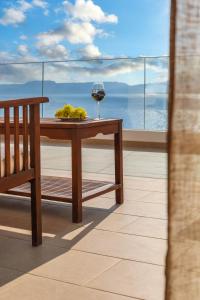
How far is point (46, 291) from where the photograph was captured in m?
1.64

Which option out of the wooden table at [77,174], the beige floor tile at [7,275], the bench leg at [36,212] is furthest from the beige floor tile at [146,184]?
the beige floor tile at [7,275]

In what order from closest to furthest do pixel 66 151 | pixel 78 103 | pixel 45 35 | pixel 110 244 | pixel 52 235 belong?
pixel 110 244 → pixel 52 235 → pixel 66 151 → pixel 78 103 → pixel 45 35

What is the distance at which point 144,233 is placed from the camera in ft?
7.67

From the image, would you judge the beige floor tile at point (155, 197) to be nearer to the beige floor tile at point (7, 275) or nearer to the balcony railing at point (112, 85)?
the beige floor tile at point (7, 275)

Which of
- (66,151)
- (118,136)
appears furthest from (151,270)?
(66,151)

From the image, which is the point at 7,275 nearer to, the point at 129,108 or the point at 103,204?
the point at 103,204

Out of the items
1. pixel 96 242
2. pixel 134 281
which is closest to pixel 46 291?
pixel 134 281

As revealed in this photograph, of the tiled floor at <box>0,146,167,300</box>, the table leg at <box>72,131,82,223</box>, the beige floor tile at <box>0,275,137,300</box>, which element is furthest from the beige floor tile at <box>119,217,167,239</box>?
the beige floor tile at <box>0,275,137,300</box>

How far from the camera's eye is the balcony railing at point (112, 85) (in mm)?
6438

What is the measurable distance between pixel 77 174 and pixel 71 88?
15.1ft

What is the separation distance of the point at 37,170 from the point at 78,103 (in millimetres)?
4558

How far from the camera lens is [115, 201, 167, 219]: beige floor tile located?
271 cm

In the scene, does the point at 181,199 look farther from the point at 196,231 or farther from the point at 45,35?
the point at 45,35

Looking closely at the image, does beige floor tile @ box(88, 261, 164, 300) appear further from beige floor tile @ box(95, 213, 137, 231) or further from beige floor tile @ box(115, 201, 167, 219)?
beige floor tile @ box(115, 201, 167, 219)
